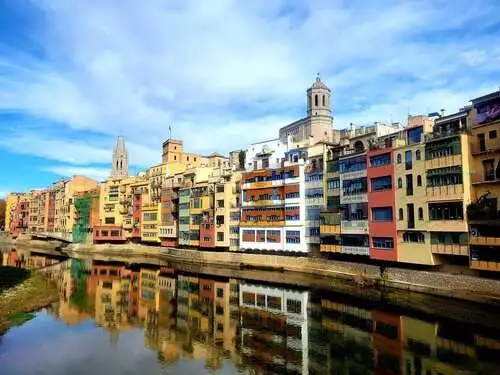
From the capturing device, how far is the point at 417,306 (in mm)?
37125

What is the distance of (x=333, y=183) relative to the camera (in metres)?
56.2

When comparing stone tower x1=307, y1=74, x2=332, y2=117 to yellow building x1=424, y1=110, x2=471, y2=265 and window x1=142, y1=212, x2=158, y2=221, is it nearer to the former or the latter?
window x1=142, y1=212, x2=158, y2=221

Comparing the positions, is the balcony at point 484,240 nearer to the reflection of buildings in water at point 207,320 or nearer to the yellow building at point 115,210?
the reflection of buildings in water at point 207,320

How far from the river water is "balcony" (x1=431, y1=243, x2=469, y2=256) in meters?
5.09

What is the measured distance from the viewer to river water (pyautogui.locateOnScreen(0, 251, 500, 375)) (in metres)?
25.4

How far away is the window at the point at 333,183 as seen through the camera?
55.5 meters

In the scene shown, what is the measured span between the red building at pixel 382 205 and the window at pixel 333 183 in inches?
241

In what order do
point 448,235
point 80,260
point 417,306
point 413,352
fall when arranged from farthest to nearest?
1. point 80,260
2. point 448,235
3. point 417,306
4. point 413,352

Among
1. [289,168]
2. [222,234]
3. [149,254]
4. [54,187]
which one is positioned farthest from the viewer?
[54,187]

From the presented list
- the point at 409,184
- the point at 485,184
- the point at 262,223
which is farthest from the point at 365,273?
the point at 262,223

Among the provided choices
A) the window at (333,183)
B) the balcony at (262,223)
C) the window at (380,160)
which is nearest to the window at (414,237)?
the window at (380,160)

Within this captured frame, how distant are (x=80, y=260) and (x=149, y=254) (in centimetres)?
1343

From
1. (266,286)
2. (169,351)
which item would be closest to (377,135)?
(266,286)

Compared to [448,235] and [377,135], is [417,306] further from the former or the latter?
[377,135]
